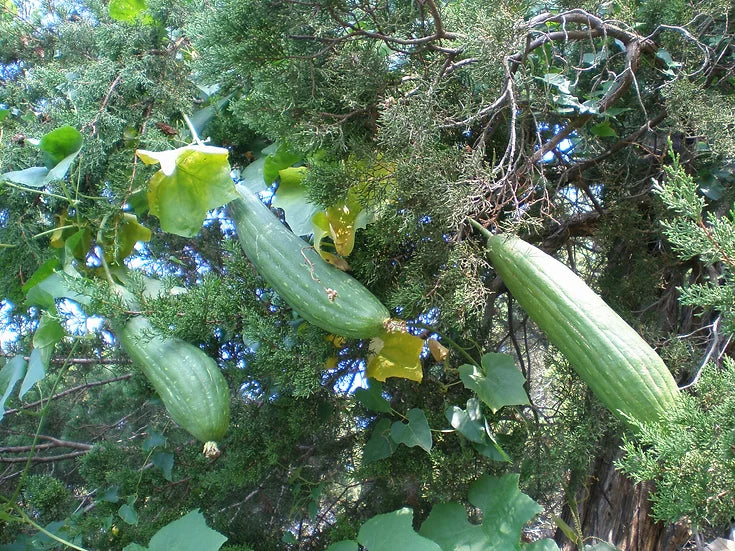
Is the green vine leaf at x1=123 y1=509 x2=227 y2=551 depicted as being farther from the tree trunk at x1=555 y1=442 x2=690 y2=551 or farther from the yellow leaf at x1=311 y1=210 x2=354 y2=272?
the tree trunk at x1=555 y1=442 x2=690 y2=551

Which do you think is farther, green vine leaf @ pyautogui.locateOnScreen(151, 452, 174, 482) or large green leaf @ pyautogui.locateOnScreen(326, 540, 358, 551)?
green vine leaf @ pyautogui.locateOnScreen(151, 452, 174, 482)

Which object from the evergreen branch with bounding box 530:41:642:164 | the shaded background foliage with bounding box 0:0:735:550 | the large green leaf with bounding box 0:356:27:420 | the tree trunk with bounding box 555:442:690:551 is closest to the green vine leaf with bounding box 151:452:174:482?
the shaded background foliage with bounding box 0:0:735:550

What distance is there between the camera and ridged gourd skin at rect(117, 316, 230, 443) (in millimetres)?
1261

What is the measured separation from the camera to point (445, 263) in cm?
124

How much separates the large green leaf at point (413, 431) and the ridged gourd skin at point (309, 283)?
39 centimetres

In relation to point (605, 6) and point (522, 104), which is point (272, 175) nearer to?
point (522, 104)

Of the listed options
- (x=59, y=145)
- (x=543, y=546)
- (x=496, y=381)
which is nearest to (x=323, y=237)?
(x=496, y=381)

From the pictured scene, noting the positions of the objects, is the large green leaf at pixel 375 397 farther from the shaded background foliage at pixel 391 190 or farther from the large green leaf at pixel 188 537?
the large green leaf at pixel 188 537

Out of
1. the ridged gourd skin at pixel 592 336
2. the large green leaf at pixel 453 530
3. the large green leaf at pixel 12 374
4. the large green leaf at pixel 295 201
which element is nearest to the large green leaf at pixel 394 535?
the large green leaf at pixel 453 530

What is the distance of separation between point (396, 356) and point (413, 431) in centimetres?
27

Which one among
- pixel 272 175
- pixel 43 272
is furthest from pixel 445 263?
pixel 43 272

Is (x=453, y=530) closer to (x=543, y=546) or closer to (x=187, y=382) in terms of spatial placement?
(x=543, y=546)

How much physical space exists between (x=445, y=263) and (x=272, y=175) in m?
0.50

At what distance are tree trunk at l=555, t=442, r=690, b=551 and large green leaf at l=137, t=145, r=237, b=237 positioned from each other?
1370 millimetres
